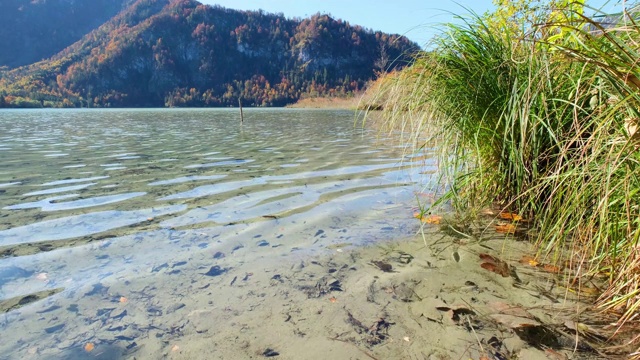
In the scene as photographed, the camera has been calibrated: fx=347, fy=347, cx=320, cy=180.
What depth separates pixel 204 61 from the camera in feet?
523

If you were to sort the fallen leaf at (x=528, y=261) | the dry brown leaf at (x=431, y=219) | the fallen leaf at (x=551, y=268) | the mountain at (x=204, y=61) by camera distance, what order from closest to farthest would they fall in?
the fallen leaf at (x=551, y=268) → the fallen leaf at (x=528, y=261) → the dry brown leaf at (x=431, y=219) → the mountain at (x=204, y=61)

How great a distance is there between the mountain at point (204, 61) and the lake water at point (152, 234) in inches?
4326

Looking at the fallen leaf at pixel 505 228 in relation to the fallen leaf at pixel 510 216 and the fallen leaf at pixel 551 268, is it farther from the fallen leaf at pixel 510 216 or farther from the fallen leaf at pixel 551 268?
the fallen leaf at pixel 551 268

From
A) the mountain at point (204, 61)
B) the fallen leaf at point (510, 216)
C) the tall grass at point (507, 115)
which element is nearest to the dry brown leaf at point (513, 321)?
the tall grass at point (507, 115)

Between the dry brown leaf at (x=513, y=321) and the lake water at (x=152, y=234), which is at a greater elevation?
A: the dry brown leaf at (x=513, y=321)

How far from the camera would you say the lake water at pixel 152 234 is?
1.79 m

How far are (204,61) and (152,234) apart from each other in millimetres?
173711

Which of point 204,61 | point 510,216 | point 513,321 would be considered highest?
point 204,61

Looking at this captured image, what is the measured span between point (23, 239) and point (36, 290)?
44.8 inches

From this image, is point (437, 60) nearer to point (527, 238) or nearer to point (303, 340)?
point (527, 238)

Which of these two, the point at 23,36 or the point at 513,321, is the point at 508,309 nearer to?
the point at 513,321

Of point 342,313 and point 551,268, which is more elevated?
point 551,268

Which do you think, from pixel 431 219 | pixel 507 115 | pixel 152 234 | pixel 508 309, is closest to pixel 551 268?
pixel 508 309

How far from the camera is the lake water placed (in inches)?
70.5
